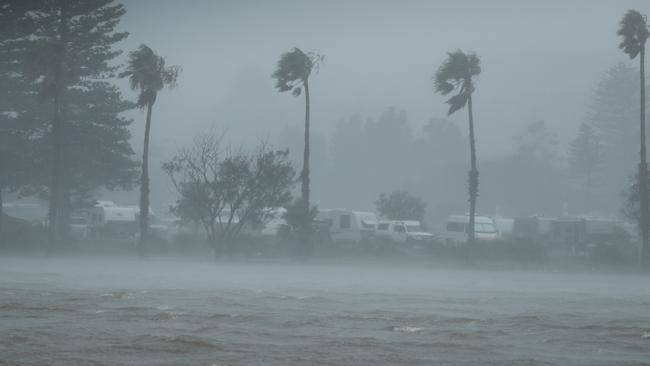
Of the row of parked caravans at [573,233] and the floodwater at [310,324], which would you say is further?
the row of parked caravans at [573,233]

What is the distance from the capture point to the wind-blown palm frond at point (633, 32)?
1794 inches

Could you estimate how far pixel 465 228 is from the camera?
61.2 metres

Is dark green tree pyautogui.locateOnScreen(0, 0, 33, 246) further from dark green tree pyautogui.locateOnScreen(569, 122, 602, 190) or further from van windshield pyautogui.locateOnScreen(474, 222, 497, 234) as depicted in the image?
dark green tree pyautogui.locateOnScreen(569, 122, 602, 190)

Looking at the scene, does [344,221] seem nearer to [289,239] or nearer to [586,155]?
[289,239]

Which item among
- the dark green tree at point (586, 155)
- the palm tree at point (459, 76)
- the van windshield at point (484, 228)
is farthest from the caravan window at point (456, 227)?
the dark green tree at point (586, 155)

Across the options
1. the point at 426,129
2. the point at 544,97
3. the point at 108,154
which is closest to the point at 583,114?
the point at 544,97

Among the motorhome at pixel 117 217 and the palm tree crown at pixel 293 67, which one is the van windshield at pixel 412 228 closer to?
the palm tree crown at pixel 293 67

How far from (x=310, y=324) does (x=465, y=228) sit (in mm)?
47600

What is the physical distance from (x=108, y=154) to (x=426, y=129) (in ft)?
258

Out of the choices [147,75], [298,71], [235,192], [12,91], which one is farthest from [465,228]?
[12,91]

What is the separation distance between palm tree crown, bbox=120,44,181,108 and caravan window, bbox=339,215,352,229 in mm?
15936

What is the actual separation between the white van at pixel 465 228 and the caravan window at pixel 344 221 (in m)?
6.46

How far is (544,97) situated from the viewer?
589ft

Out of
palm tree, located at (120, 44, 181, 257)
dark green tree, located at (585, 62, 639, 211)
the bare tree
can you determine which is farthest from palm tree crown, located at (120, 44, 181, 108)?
dark green tree, located at (585, 62, 639, 211)
